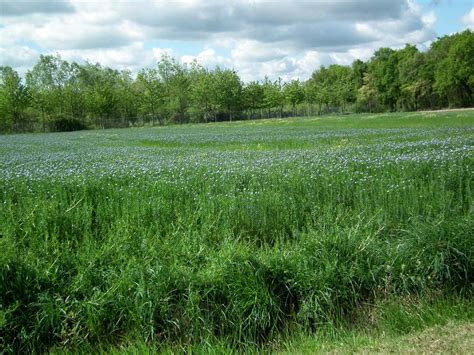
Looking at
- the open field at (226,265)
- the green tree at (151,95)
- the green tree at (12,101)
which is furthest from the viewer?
the green tree at (151,95)

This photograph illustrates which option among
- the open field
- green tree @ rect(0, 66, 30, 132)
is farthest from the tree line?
the open field

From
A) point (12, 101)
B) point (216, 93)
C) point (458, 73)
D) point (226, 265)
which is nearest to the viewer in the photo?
point (226, 265)

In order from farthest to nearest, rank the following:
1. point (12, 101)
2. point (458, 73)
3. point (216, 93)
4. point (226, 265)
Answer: point (216, 93)
point (458, 73)
point (12, 101)
point (226, 265)

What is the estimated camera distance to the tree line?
72875 millimetres

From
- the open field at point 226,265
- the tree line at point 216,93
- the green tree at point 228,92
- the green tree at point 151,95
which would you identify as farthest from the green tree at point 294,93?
the open field at point 226,265

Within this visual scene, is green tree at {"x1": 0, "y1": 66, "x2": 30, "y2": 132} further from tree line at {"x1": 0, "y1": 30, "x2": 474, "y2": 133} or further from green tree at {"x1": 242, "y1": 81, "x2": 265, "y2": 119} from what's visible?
green tree at {"x1": 242, "y1": 81, "x2": 265, "y2": 119}

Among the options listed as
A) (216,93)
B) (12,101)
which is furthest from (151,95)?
(12,101)

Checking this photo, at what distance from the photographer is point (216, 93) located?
8769 centimetres

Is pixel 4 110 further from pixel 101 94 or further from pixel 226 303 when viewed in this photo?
pixel 226 303

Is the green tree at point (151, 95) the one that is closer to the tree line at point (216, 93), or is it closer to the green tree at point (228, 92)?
the tree line at point (216, 93)

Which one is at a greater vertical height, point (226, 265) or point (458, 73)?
point (458, 73)

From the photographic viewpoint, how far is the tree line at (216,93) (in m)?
72.9

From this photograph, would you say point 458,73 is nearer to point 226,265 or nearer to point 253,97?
point 253,97

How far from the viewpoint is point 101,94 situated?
80.1m
